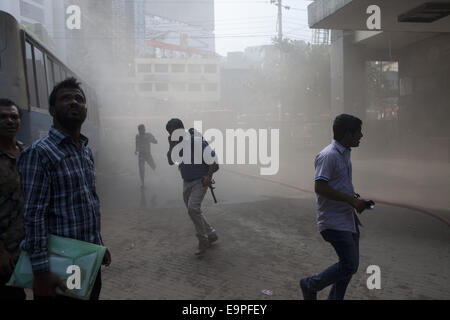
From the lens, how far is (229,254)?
4.84 metres

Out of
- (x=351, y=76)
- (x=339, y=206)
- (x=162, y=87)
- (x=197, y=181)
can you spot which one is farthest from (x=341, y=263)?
(x=162, y=87)

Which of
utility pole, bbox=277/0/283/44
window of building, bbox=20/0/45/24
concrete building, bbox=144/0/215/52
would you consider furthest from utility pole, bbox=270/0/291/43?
concrete building, bbox=144/0/215/52

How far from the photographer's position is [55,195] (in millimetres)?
1941

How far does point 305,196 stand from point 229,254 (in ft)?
13.1

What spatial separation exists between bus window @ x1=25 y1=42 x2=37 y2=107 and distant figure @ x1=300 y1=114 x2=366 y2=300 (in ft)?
17.7

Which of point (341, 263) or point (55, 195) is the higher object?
point (55, 195)

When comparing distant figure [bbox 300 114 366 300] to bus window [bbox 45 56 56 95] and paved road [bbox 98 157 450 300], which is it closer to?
paved road [bbox 98 157 450 300]

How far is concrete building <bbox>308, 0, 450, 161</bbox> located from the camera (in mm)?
13836

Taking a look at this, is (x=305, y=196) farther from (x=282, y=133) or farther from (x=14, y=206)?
(x=282, y=133)

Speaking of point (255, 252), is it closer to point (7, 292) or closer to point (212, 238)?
point (212, 238)

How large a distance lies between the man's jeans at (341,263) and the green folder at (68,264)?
184 centimetres

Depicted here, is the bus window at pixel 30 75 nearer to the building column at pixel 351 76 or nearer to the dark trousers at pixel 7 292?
the dark trousers at pixel 7 292

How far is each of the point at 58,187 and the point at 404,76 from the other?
19.4m
